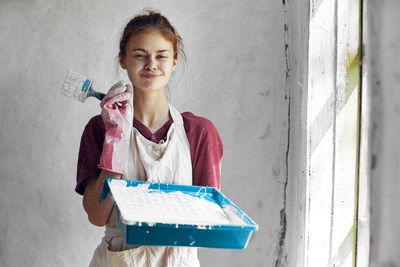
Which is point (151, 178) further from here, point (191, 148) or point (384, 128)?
point (384, 128)

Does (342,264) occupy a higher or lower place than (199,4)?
lower

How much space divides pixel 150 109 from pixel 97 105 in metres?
0.30

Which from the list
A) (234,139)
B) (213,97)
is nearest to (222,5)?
(213,97)

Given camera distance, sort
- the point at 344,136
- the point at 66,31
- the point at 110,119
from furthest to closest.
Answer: the point at 66,31
the point at 344,136
the point at 110,119

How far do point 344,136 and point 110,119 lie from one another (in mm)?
649

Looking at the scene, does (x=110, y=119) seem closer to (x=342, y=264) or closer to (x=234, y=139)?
(x=234, y=139)

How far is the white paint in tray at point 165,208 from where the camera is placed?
0.85 meters

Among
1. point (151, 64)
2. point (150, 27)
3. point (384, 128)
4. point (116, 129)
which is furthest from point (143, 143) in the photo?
point (384, 128)

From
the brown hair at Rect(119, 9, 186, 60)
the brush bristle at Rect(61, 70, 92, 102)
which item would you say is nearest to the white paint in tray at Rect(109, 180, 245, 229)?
the brush bristle at Rect(61, 70, 92, 102)

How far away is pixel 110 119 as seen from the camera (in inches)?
42.8

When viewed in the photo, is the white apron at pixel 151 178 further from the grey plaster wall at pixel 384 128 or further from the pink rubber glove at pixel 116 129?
the grey plaster wall at pixel 384 128

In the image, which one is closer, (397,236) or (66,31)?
(397,236)

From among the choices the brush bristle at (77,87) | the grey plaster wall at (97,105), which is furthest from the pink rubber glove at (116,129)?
the grey plaster wall at (97,105)

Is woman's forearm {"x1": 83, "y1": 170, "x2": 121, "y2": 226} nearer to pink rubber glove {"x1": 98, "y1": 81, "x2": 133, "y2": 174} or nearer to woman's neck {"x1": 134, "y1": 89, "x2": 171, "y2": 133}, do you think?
pink rubber glove {"x1": 98, "y1": 81, "x2": 133, "y2": 174}
